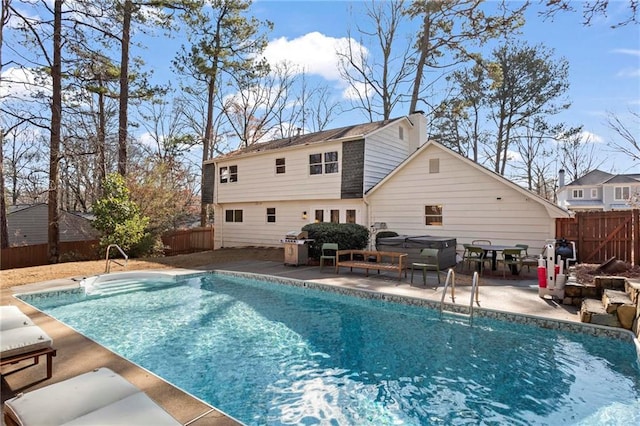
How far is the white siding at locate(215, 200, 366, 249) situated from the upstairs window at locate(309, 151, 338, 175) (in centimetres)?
149

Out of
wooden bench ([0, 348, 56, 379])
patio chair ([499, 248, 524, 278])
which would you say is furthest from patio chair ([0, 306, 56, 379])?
patio chair ([499, 248, 524, 278])

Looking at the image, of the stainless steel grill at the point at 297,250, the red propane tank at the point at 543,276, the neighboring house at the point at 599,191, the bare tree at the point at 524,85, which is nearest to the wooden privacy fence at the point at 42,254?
the stainless steel grill at the point at 297,250

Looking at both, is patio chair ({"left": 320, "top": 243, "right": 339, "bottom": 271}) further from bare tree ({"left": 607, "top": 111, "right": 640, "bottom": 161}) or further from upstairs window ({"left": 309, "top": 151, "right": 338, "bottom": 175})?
bare tree ({"left": 607, "top": 111, "right": 640, "bottom": 161})

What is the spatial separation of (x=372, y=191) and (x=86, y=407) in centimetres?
1290

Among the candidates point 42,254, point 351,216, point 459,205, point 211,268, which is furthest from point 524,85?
point 42,254

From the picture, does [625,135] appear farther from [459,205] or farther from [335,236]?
[335,236]

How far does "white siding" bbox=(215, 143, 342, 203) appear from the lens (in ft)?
52.5

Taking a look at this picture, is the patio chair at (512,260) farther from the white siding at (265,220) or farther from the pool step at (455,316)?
the white siding at (265,220)

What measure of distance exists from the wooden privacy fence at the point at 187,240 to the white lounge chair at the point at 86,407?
55.7 ft

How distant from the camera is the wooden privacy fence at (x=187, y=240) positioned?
19.6 m

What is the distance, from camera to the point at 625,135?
15320 millimetres

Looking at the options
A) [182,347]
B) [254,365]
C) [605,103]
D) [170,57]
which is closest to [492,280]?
[254,365]

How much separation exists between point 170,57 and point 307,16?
13.4 meters

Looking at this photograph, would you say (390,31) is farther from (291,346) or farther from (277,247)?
(291,346)
